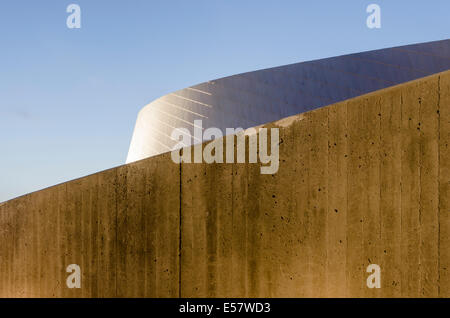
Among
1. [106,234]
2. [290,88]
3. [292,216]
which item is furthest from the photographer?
[290,88]

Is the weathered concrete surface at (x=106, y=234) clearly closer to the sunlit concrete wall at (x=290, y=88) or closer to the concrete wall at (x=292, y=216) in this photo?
the concrete wall at (x=292, y=216)

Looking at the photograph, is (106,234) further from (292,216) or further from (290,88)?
(290,88)

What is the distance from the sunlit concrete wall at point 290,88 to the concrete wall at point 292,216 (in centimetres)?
600

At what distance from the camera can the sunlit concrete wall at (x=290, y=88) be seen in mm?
8711

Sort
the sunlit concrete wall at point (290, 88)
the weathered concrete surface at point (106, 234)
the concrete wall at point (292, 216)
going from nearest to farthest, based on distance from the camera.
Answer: the concrete wall at point (292, 216)
the weathered concrete surface at point (106, 234)
the sunlit concrete wall at point (290, 88)

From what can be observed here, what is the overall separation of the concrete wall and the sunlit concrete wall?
6.00 m

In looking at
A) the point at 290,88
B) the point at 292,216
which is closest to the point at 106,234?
the point at 292,216

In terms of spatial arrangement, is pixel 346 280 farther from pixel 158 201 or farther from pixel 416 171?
pixel 158 201

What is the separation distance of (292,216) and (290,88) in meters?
7.05

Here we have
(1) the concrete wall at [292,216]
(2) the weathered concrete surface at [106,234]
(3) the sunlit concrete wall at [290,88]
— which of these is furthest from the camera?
(3) the sunlit concrete wall at [290,88]

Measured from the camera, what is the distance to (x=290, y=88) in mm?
9875

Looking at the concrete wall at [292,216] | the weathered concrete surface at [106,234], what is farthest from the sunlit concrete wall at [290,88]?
the weathered concrete surface at [106,234]

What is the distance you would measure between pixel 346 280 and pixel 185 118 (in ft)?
30.4

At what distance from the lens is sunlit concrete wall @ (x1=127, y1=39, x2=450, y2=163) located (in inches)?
343
